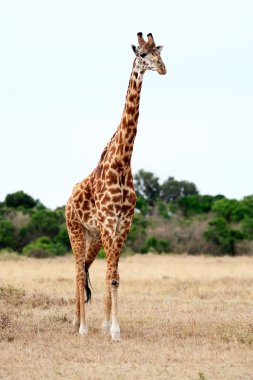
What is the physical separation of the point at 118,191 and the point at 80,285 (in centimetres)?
145

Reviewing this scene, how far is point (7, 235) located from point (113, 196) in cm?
2383

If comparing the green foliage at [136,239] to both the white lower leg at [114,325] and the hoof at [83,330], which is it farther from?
the white lower leg at [114,325]

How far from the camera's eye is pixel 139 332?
35.6 ft

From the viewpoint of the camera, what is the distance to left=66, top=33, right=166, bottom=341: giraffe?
1048cm

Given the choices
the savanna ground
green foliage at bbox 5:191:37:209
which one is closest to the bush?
green foliage at bbox 5:191:37:209

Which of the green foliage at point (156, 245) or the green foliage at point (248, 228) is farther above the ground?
the green foliage at point (248, 228)

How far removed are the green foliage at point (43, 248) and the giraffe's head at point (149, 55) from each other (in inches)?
796

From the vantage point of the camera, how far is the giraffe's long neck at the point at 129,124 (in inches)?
421

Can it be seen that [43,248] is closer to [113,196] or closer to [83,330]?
[83,330]

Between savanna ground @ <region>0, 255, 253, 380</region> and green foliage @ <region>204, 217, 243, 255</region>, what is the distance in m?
→ 14.1

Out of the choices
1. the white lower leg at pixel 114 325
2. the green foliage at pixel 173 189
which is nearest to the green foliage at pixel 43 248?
the white lower leg at pixel 114 325

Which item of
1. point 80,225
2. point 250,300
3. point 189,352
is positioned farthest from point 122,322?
point 250,300

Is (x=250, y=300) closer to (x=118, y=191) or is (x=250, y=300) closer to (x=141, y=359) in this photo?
(x=118, y=191)

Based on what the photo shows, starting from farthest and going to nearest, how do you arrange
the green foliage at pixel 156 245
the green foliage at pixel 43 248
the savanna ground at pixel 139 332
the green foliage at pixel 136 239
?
1. the green foliage at pixel 136 239
2. the green foliage at pixel 156 245
3. the green foliage at pixel 43 248
4. the savanna ground at pixel 139 332
